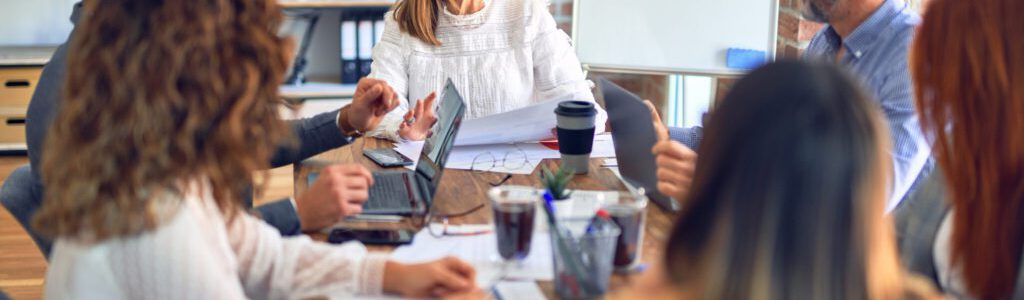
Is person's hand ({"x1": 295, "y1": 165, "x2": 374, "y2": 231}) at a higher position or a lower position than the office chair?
higher

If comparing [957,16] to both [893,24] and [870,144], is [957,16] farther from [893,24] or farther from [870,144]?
[893,24]

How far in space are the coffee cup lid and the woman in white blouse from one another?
88 cm

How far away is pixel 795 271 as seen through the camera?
864mm

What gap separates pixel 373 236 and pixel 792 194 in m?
0.89

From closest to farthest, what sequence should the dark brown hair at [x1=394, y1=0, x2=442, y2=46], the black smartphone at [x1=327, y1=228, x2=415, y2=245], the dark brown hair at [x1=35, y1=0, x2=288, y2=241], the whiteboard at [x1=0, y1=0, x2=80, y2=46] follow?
the dark brown hair at [x1=35, y1=0, x2=288, y2=241] < the black smartphone at [x1=327, y1=228, x2=415, y2=245] < the dark brown hair at [x1=394, y1=0, x2=442, y2=46] < the whiteboard at [x1=0, y1=0, x2=80, y2=46]

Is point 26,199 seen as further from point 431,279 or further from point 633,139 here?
point 633,139

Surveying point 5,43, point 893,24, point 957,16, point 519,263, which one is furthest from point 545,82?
point 5,43

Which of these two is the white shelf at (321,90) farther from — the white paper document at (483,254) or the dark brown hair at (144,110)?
the dark brown hair at (144,110)

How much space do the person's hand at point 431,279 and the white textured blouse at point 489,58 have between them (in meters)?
1.38

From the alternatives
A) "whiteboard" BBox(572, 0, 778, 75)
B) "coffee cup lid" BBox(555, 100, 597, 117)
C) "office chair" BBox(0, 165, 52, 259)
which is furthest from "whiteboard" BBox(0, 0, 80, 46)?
"coffee cup lid" BBox(555, 100, 597, 117)

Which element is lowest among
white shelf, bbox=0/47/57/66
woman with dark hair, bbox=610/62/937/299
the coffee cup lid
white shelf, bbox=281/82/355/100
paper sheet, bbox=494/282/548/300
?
white shelf, bbox=281/82/355/100

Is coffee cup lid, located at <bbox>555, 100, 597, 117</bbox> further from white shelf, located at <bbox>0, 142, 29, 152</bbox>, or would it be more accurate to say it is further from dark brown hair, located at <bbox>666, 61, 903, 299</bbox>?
white shelf, located at <bbox>0, 142, 29, 152</bbox>

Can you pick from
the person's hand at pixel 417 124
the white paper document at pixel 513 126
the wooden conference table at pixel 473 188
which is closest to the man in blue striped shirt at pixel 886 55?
the wooden conference table at pixel 473 188

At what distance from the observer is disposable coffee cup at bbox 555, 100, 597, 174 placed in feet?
6.71
